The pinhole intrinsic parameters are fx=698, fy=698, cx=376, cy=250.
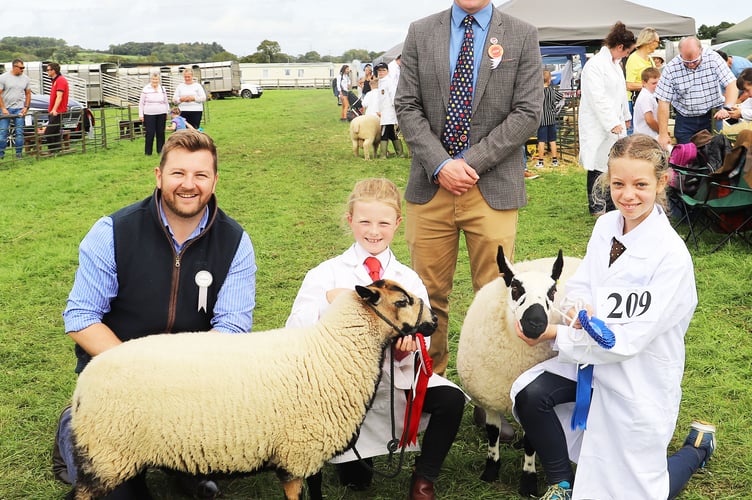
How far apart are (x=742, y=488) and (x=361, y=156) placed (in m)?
13.4

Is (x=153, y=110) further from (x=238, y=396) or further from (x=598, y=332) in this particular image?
(x=598, y=332)

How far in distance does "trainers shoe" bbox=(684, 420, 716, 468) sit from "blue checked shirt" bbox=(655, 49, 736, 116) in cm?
632

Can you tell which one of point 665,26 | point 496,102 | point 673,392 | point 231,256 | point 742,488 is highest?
point 665,26

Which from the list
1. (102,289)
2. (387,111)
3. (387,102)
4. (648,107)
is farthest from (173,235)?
(387,102)

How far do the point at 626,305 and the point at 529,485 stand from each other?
109 cm

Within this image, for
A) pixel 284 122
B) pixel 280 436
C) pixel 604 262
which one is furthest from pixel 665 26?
pixel 284 122

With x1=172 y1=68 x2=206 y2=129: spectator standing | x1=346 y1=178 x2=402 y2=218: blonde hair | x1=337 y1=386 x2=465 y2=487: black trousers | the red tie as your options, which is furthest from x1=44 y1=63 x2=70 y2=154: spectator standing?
x1=337 y1=386 x2=465 y2=487: black trousers

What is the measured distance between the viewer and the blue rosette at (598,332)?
2703 millimetres

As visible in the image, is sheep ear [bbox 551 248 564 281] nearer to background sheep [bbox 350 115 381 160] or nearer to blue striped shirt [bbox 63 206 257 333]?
blue striped shirt [bbox 63 206 257 333]

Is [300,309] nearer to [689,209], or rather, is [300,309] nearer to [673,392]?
[673,392]

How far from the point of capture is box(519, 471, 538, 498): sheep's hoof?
3.35m

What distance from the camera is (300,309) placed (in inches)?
130

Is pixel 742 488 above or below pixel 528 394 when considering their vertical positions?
below

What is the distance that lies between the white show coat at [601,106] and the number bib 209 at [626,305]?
6015 millimetres
